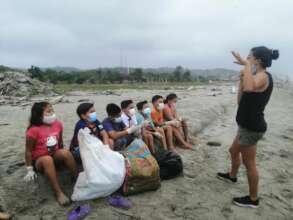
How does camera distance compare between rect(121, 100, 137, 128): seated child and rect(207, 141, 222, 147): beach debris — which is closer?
rect(121, 100, 137, 128): seated child

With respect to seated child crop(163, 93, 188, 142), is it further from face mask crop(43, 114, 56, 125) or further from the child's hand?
the child's hand

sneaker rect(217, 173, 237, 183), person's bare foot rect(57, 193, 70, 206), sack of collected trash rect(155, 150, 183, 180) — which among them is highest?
sack of collected trash rect(155, 150, 183, 180)

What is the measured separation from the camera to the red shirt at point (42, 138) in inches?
133

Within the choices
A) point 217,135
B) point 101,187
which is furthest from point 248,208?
point 217,135

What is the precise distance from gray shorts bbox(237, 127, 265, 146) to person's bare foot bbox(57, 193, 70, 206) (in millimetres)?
2284

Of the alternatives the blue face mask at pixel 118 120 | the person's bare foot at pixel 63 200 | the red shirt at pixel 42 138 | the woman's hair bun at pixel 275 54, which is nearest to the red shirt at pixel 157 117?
the blue face mask at pixel 118 120

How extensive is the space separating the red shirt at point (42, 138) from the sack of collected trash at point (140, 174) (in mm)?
1016

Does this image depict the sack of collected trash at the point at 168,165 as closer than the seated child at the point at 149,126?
Yes

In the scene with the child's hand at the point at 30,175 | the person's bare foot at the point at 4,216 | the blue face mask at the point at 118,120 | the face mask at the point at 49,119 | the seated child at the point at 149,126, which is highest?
the face mask at the point at 49,119

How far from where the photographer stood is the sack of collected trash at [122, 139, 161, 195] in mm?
3395

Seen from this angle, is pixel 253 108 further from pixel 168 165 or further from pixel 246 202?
pixel 168 165

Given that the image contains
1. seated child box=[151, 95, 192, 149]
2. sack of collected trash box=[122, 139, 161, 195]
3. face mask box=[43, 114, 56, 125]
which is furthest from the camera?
seated child box=[151, 95, 192, 149]

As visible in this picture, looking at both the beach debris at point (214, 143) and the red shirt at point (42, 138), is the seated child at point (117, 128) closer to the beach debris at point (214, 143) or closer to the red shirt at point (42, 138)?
the red shirt at point (42, 138)

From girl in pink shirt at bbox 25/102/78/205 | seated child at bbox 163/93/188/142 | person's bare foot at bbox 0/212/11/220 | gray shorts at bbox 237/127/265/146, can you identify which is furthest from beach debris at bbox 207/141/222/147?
person's bare foot at bbox 0/212/11/220
